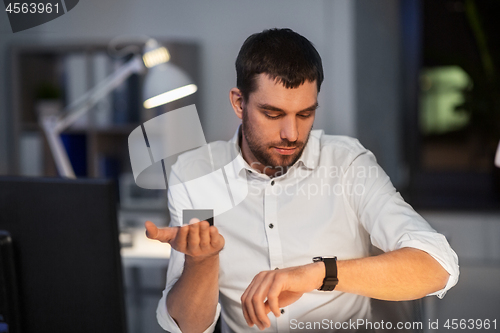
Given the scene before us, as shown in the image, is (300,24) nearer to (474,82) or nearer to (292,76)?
(292,76)

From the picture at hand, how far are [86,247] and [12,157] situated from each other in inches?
85.1

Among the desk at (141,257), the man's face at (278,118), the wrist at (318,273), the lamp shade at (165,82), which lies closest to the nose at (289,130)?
the man's face at (278,118)

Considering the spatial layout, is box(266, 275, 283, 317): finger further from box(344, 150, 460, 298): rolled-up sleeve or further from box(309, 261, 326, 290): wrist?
box(344, 150, 460, 298): rolled-up sleeve

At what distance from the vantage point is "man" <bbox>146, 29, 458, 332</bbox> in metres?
0.70

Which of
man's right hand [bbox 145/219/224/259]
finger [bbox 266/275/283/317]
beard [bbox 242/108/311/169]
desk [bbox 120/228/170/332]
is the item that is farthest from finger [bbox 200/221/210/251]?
desk [bbox 120/228/170/332]

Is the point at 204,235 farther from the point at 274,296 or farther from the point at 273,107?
the point at 273,107

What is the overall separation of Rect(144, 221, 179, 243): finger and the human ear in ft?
0.90

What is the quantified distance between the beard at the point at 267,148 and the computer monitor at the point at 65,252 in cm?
26

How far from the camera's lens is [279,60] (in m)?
0.71

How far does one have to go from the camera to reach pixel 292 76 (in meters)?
0.71

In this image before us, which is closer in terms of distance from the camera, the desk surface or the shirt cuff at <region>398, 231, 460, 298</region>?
the shirt cuff at <region>398, 231, 460, 298</region>

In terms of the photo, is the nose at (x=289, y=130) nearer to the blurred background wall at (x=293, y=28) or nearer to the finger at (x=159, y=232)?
the blurred background wall at (x=293, y=28)

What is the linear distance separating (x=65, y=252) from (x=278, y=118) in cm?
37

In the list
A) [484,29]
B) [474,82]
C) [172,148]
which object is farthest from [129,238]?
[484,29]
